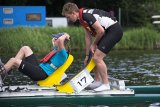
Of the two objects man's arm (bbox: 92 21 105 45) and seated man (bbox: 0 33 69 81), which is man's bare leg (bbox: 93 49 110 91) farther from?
seated man (bbox: 0 33 69 81)

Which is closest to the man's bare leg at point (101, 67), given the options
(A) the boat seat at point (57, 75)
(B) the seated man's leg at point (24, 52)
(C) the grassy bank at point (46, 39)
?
(A) the boat seat at point (57, 75)

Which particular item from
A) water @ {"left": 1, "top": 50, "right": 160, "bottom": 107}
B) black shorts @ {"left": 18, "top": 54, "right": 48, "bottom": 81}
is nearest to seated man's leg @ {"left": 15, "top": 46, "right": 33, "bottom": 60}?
black shorts @ {"left": 18, "top": 54, "right": 48, "bottom": 81}

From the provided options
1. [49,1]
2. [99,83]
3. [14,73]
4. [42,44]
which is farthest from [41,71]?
[49,1]

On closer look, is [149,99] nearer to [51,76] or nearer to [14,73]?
[51,76]

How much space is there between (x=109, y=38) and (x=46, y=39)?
18.0m

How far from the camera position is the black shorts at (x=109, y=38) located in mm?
11000

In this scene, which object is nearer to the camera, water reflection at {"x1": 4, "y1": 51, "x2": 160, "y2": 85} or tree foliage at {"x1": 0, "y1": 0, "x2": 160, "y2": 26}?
water reflection at {"x1": 4, "y1": 51, "x2": 160, "y2": 85}

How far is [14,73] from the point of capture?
18.2m

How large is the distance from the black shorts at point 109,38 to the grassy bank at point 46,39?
16.6 metres

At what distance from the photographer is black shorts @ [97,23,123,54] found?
11.0 meters

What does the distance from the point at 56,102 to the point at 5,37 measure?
60.7 ft

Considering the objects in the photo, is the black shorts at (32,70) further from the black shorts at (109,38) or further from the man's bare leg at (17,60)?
the black shorts at (109,38)

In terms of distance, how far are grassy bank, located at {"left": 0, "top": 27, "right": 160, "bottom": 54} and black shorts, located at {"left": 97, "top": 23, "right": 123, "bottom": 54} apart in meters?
16.6

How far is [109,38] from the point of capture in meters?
11.0
